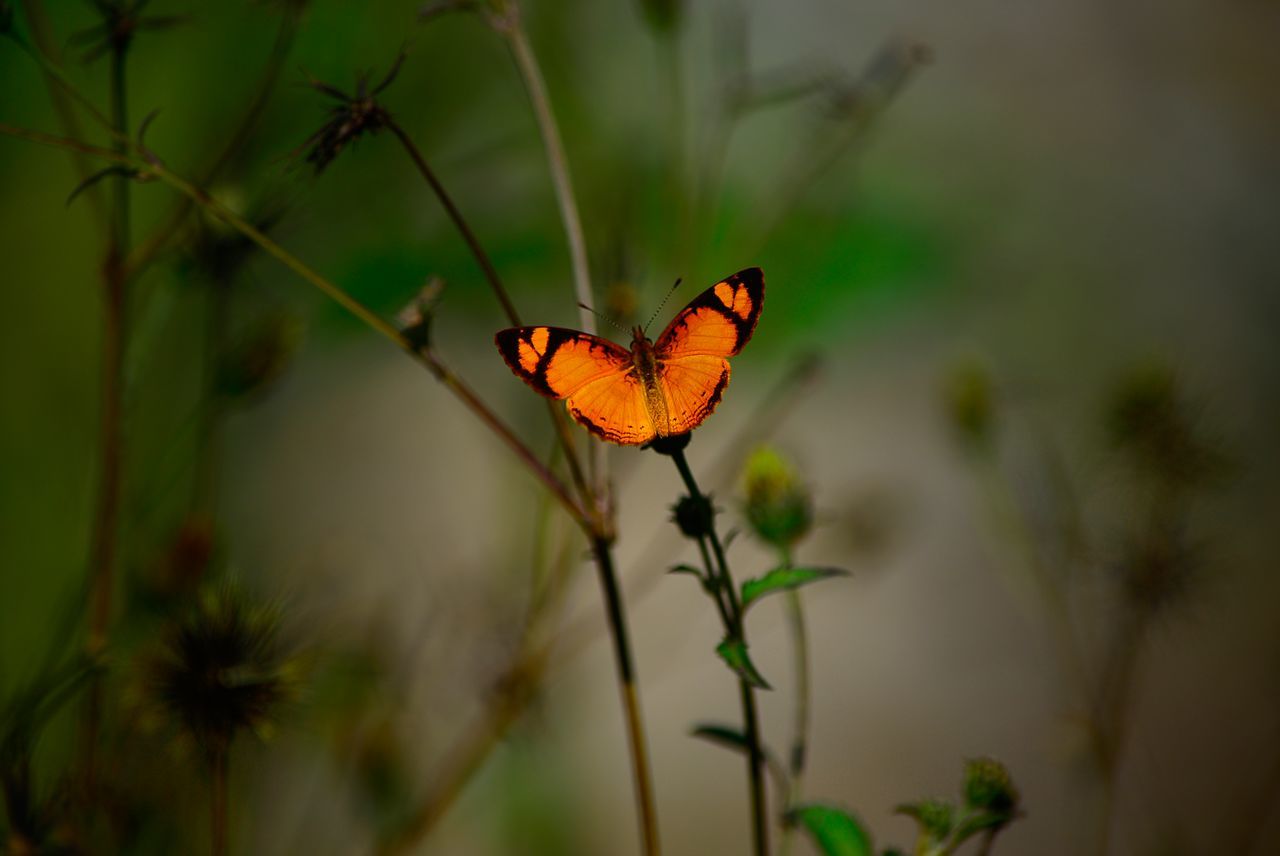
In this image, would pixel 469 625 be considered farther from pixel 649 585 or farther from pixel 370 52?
pixel 370 52

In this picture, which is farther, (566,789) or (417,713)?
(566,789)

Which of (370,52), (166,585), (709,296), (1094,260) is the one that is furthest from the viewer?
(1094,260)

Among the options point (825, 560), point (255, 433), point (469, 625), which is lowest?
point (469, 625)

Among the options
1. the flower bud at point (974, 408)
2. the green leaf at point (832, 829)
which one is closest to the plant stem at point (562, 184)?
the green leaf at point (832, 829)

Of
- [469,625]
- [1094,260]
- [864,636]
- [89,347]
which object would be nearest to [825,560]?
[864,636]

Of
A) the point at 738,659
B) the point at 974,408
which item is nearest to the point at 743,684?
the point at 738,659

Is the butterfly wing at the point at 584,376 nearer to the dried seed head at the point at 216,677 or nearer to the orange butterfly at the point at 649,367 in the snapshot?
the orange butterfly at the point at 649,367

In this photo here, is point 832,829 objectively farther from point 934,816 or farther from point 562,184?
point 562,184

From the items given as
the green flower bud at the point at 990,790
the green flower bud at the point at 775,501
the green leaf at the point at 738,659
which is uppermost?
the green flower bud at the point at 775,501
